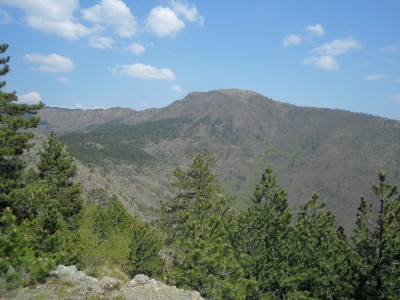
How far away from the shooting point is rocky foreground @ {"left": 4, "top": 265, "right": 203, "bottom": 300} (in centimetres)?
1291

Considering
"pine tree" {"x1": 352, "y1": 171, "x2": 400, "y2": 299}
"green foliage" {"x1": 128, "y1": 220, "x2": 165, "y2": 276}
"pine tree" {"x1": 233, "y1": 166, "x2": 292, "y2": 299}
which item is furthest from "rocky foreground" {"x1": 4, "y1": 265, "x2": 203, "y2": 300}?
"green foliage" {"x1": 128, "y1": 220, "x2": 165, "y2": 276}

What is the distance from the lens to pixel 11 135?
843 inches

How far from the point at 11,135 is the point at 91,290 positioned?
486 inches

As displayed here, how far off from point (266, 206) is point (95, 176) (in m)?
134

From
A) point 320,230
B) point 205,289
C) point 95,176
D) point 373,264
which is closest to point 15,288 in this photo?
point 205,289

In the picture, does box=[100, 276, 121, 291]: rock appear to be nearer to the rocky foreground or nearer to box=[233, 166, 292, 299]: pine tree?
the rocky foreground

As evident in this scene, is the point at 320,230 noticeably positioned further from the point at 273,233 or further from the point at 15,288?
the point at 15,288

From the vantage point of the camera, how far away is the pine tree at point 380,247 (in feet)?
53.6

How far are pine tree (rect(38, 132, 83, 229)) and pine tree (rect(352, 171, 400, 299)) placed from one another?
22.9m

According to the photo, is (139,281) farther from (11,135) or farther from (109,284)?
(11,135)

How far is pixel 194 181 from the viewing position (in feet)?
104

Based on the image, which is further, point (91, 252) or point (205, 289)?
point (91, 252)

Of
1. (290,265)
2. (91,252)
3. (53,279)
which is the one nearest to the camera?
(53,279)

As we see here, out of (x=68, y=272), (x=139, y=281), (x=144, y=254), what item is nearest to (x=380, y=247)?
(x=139, y=281)
